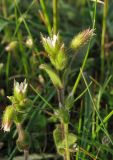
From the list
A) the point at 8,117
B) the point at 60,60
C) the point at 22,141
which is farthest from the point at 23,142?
the point at 60,60

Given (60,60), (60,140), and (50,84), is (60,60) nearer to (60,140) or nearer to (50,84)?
(60,140)

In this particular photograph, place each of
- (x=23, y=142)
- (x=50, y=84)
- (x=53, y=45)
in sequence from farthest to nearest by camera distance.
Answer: (x=50, y=84)
(x=23, y=142)
(x=53, y=45)

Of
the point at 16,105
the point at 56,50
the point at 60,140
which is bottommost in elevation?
the point at 60,140

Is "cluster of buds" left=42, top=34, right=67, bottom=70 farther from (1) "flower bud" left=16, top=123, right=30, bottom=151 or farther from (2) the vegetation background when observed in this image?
(1) "flower bud" left=16, top=123, right=30, bottom=151

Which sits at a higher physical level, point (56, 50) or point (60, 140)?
point (56, 50)

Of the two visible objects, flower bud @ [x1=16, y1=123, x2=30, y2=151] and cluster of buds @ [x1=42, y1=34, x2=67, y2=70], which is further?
flower bud @ [x1=16, y1=123, x2=30, y2=151]

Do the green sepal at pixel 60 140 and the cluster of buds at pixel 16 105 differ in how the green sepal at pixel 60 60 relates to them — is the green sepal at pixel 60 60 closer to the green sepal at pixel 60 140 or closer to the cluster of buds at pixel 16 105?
the cluster of buds at pixel 16 105

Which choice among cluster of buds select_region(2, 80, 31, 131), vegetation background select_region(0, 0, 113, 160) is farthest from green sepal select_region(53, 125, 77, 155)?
cluster of buds select_region(2, 80, 31, 131)

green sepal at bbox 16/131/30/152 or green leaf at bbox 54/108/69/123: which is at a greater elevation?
green leaf at bbox 54/108/69/123

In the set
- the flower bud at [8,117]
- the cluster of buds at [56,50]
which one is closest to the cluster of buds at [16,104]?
the flower bud at [8,117]
